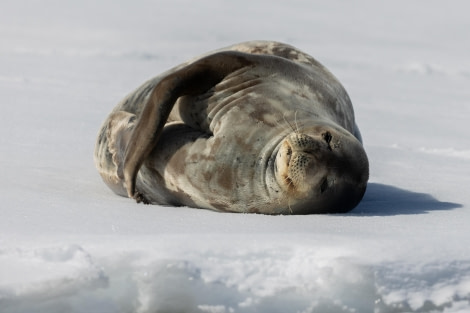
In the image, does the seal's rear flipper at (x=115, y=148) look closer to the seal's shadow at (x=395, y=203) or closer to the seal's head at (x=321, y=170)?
the seal's head at (x=321, y=170)

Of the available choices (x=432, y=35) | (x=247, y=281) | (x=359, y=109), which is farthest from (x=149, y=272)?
(x=432, y=35)

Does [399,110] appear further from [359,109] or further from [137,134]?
[137,134]

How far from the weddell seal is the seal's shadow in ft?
0.60

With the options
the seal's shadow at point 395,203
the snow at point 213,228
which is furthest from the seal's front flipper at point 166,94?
→ the seal's shadow at point 395,203

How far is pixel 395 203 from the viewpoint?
4.76 m

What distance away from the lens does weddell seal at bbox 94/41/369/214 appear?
421 centimetres

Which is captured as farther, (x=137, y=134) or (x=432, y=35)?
(x=432, y=35)

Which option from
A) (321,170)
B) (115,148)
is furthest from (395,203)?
(115,148)

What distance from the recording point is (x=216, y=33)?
13164 millimetres

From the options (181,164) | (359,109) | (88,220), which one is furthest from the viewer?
(359,109)

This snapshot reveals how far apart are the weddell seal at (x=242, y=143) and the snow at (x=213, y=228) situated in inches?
5.8

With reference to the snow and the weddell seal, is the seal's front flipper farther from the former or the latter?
Answer: the snow

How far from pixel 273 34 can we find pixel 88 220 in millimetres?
9542

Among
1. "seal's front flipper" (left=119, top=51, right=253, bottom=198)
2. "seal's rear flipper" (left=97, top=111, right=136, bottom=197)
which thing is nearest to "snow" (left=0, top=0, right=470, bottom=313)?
"seal's rear flipper" (left=97, top=111, right=136, bottom=197)
